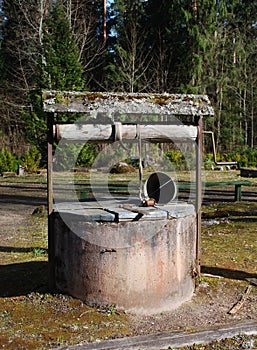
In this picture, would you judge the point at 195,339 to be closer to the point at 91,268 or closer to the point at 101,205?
the point at 91,268

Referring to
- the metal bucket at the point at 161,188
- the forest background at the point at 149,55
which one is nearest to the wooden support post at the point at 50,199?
the metal bucket at the point at 161,188

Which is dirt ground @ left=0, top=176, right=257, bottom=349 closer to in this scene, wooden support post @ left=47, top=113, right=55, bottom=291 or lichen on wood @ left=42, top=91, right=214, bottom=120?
wooden support post @ left=47, top=113, right=55, bottom=291

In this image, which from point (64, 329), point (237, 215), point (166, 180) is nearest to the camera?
point (64, 329)

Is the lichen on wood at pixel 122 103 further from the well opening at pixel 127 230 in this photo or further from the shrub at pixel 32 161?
the shrub at pixel 32 161

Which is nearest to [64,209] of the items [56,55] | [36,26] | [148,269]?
[148,269]

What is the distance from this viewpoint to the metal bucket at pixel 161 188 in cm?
471

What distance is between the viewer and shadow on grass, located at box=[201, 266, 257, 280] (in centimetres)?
520

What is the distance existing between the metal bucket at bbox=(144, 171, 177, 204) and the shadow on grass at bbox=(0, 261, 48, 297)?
5.18 feet

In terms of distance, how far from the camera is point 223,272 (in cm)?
539

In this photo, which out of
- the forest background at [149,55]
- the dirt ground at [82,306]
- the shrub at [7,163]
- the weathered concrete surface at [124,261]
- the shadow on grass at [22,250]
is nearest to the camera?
the dirt ground at [82,306]

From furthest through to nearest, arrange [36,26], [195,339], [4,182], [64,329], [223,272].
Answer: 1. [36,26]
2. [4,182]
3. [223,272]
4. [64,329]
5. [195,339]

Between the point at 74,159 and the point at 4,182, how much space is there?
4355 mm

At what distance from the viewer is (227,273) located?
534 cm

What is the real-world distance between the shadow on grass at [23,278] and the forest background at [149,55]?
1744 centimetres
